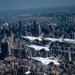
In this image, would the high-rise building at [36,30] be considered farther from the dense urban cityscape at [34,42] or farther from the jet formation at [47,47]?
the jet formation at [47,47]

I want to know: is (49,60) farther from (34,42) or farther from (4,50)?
(34,42)

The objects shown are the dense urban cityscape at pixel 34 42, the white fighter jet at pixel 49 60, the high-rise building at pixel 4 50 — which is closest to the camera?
the dense urban cityscape at pixel 34 42

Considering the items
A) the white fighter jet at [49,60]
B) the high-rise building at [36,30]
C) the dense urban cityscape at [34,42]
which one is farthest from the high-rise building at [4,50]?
the high-rise building at [36,30]

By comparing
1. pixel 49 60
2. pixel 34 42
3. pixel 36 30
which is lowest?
pixel 49 60

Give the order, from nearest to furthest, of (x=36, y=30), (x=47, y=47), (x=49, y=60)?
(x=49, y=60), (x=47, y=47), (x=36, y=30)

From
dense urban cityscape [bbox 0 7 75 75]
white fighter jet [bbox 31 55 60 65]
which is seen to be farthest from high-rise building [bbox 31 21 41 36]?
white fighter jet [bbox 31 55 60 65]

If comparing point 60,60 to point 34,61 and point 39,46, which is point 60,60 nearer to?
point 34,61

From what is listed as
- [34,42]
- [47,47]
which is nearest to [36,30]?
[34,42]

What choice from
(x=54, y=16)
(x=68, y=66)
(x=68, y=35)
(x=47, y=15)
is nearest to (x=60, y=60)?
(x=68, y=66)

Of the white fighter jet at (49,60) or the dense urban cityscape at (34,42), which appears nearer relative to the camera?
the dense urban cityscape at (34,42)

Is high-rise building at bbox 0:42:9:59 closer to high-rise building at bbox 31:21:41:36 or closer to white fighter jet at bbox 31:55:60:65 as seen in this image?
white fighter jet at bbox 31:55:60:65
